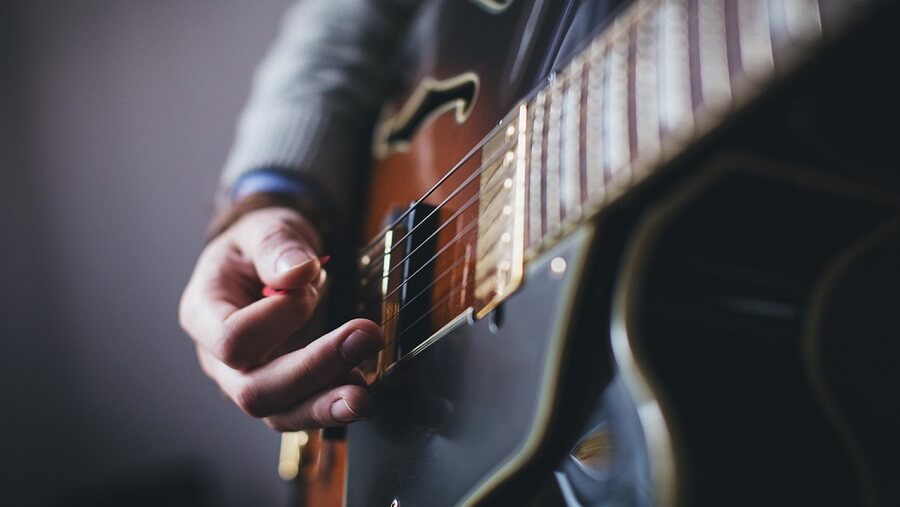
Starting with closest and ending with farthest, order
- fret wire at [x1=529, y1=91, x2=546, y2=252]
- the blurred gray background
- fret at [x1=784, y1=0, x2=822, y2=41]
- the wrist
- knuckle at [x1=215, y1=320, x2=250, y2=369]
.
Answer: fret at [x1=784, y1=0, x2=822, y2=41] < fret wire at [x1=529, y1=91, x2=546, y2=252] < knuckle at [x1=215, y1=320, x2=250, y2=369] < the wrist < the blurred gray background

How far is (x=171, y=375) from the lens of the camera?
0.88 meters

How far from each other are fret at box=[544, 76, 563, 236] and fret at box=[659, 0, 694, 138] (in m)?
0.06

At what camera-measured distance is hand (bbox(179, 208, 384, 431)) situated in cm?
37

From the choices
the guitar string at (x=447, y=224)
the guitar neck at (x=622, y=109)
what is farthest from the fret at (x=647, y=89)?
the guitar string at (x=447, y=224)

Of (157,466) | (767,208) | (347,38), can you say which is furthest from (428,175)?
(157,466)

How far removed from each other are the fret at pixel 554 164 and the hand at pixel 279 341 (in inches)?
5.1

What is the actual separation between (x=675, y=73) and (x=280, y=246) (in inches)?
11.4

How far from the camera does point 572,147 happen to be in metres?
0.27

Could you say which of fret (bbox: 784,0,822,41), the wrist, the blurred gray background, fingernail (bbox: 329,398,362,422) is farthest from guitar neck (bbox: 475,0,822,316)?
the blurred gray background

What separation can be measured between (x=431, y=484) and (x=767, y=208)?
228 mm

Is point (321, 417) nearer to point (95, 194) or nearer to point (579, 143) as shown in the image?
point (579, 143)

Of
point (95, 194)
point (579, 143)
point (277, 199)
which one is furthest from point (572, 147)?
point (95, 194)

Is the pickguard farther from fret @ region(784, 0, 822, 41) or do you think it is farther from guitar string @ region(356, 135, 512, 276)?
fret @ region(784, 0, 822, 41)

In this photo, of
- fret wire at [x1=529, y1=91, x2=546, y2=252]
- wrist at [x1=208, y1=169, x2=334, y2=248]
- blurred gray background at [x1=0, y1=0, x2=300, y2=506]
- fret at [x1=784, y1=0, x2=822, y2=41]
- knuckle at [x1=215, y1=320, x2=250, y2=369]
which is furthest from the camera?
blurred gray background at [x1=0, y1=0, x2=300, y2=506]
